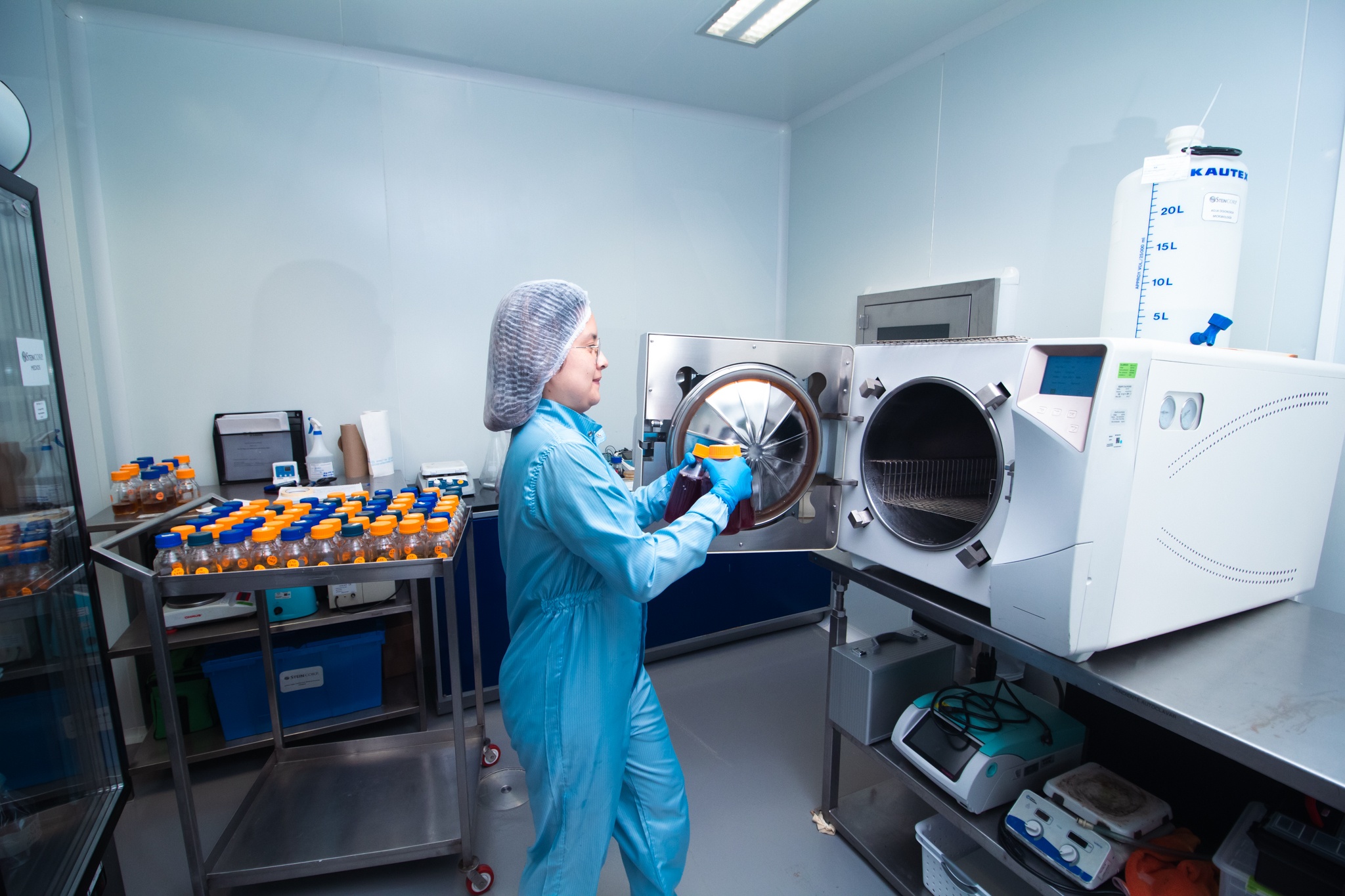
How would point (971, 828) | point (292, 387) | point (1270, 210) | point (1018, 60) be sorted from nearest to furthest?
1. point (971, 828)
2. point (1270, 210)
3. point (1018, 60)
4. point (292, 387)

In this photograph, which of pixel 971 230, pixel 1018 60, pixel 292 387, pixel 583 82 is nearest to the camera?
pixel 1018 60

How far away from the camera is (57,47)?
2205mm

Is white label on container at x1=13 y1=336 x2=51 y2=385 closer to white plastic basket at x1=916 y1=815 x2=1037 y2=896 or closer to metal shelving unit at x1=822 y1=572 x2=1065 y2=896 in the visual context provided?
metal shelving unit at x1=822 y1=572 x2=1065 y2=896

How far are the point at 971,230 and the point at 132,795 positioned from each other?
3883 millimetres

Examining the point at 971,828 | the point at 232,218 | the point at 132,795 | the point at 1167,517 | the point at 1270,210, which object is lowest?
the point at 132,795

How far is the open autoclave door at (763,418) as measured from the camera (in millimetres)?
1474

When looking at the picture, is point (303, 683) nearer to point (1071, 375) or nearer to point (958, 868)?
point (958, 868)

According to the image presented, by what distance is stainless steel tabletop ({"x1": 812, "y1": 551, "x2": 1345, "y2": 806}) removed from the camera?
36.4 inches

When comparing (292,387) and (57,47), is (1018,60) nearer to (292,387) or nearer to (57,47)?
(292,387)

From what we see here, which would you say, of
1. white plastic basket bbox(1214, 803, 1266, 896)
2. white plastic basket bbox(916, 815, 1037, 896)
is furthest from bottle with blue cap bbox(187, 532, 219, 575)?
white plastic basket bbox(1214, 803, 1266, 896)

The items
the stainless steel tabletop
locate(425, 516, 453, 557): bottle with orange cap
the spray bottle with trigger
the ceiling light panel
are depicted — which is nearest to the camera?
the stainless steel tabletop

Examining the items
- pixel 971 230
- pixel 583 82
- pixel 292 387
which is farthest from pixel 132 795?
pixel 971 230

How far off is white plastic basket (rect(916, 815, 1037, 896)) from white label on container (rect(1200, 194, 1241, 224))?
5.61ft

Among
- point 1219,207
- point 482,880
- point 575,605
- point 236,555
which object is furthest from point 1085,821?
point 236,555
